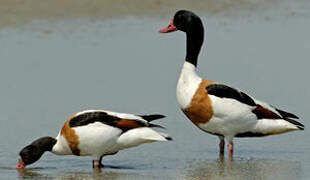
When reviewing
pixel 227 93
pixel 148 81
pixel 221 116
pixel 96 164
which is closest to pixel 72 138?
pixel 96 164

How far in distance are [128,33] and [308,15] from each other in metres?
3.68

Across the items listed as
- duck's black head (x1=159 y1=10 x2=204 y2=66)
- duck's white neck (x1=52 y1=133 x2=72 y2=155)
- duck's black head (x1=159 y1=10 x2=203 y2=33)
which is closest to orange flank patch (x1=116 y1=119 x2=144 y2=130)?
duck's white neck (x1=52 y1=133 x2=72 y2=155)

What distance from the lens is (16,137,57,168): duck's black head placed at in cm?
765

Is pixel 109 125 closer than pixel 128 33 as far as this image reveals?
Yes

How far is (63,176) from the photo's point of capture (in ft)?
23.9

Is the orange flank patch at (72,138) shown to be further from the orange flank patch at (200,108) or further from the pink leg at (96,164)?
the orange flank patch at (200,108)

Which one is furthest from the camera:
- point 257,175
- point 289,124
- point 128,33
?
point 128,33

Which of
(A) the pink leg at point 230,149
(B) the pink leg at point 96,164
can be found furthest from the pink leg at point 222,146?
(B) the pink leg at point 96,164

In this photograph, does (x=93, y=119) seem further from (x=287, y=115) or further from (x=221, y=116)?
(x=287, y=115)

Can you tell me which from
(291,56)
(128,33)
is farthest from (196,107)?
(128,33)

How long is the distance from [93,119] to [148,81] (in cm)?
327

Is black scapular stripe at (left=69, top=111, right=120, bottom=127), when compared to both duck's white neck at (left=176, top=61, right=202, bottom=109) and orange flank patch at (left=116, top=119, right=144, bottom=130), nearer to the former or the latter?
orange flank patch at (left=116, top=119, right=144, bottom=130)

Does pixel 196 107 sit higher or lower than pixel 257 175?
higher

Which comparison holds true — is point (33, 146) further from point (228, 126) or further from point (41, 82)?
point (41, 82)
